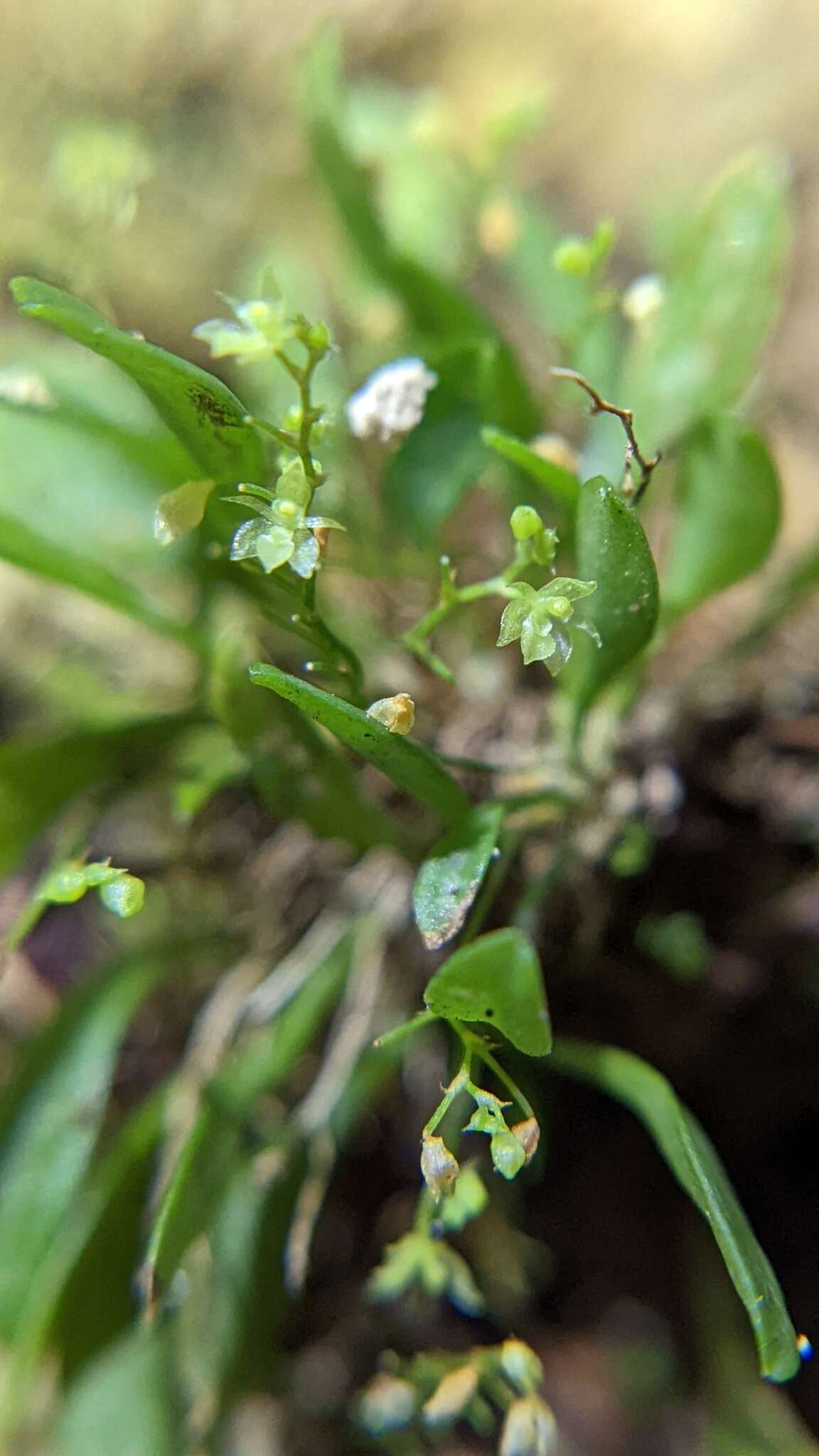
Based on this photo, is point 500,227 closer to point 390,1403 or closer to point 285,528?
point 285,528

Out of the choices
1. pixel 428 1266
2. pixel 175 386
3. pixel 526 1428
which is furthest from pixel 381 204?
pixel 526 1428

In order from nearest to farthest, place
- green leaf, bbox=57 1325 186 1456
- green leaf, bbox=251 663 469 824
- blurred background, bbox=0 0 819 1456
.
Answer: green leaf, bbox=251 663 469 824
green leaf, bbox=57 1325 186 1456
blurred background, bbox=0 0 819 1456

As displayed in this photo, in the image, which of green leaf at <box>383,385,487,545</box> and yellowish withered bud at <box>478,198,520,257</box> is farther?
yellowish withered bud at <box>478,198,520,257</box>

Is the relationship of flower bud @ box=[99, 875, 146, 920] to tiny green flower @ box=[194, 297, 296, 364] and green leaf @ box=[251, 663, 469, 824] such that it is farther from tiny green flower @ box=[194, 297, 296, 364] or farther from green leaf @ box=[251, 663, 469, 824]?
tiny green flower @ box=[194, 297, 296, 364]

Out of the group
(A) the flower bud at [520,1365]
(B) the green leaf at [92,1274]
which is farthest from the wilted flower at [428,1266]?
(B) the green leaf at [92,1274]

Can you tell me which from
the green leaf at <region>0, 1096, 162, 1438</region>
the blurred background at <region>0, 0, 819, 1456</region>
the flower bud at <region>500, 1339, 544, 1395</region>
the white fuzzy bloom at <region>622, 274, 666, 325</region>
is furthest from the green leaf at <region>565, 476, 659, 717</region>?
the green leaf at <region>0, 1096, 162, 1438</region>

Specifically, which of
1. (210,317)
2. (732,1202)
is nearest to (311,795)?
(732,1202)

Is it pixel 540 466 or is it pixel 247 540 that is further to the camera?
pixel 540 466
